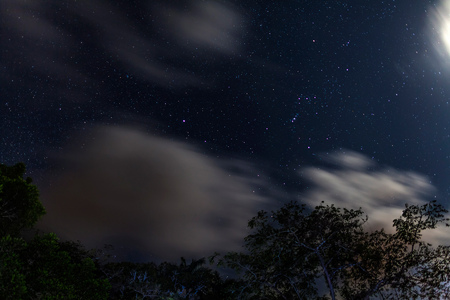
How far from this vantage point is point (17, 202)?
19016 mm

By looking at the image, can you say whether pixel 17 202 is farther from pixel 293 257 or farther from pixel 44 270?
pixel 293 257

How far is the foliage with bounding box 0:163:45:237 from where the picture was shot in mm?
18266

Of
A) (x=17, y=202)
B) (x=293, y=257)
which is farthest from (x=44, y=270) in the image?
(x=293, y=257)

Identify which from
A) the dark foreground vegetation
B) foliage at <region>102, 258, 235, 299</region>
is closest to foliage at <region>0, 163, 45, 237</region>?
the dark foreground vegetation

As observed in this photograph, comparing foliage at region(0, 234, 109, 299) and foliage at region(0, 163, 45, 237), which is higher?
foliage at region(0, 163, 45, 237)

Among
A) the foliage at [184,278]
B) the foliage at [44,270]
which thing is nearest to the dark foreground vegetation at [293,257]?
the foliage at [44,270]

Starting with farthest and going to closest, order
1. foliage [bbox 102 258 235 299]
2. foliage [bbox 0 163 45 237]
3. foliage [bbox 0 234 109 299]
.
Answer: foliage [bbox 102 258 235 299] < foliage [bbox 0 163 45 237] < foliage [bbox 0 234 109 299]

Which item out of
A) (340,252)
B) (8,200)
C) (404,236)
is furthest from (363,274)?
(8,200)

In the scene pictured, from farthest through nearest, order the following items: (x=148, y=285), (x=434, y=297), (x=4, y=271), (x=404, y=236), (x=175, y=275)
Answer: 1. (x=175, y=275)
2. (x=148, y=285)
3. (x=404, y=236)
4. (x=434, y=297)
5. (x=4, y=271)

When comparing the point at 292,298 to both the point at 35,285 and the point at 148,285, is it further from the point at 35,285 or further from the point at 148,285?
the point at 35,285

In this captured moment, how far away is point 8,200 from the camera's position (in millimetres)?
18562

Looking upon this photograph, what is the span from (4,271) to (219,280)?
21.8 meters

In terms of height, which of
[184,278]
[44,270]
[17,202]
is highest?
[17,202]

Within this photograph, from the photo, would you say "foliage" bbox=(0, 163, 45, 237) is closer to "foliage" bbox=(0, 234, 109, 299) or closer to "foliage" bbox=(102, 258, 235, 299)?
"foliage" bbox=(0, 234, 109, 299)
